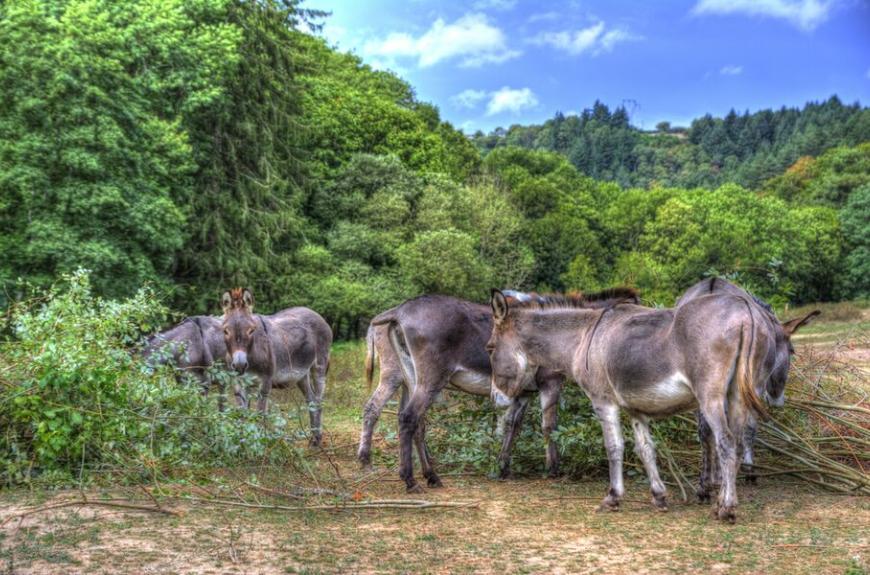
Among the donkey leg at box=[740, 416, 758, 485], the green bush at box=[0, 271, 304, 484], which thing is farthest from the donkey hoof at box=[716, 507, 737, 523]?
the green bush at box=[0, 271, 304, 484]

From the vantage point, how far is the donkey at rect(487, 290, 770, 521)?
7.59m

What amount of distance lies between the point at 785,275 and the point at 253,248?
5371 centimetres

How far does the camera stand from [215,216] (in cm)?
2930

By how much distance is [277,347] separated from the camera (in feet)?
44.5

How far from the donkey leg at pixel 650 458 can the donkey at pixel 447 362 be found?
1.55m

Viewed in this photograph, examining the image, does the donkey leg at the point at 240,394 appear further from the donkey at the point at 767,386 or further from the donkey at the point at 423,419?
the donkey at the point at 767,386

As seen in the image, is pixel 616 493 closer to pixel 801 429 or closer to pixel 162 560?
pixel 801 429

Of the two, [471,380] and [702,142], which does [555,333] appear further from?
[702,142]

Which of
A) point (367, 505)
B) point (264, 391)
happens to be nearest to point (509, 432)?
point (367, 505)

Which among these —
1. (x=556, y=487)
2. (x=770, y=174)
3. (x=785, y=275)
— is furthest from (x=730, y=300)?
(x=770, y=174)

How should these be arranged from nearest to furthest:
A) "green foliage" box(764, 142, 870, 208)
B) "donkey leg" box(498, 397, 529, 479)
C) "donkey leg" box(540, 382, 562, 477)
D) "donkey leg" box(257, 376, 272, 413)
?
1. "donkey leg" box(540, 382, 562, 477)
2. "donkey leg" box(498, 397, 529, 479)
3. "donkey leg" box(257, 376, 272, 413)
4. "green foliage" box(764, 142, 870, 208)

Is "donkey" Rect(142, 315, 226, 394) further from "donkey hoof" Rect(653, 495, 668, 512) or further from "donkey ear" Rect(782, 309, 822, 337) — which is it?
"donkey ear" Rect(782, 309, 822, 337)

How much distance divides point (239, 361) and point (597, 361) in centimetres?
554

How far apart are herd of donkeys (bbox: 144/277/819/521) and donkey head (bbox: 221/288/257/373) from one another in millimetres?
20
